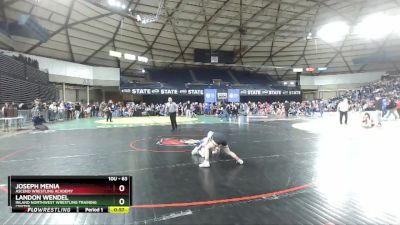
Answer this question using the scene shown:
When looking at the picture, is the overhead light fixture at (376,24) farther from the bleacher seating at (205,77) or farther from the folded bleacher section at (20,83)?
the folded bleacher section at (20,83)

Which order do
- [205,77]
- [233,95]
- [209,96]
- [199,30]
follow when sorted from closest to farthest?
[199,30], [209,96], [233,95], [205,77]

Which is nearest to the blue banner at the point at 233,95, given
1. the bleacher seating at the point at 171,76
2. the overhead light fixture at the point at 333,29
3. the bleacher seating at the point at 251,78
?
the bleacher seating at the point at 251,78

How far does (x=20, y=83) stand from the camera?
2044 centimetres

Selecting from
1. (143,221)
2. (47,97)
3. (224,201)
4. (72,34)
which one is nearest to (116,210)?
(143,221)

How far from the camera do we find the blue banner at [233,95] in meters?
37.7

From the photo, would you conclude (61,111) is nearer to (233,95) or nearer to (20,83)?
(20,83)

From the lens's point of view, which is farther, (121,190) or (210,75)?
(210,75)

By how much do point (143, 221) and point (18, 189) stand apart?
4.30ft

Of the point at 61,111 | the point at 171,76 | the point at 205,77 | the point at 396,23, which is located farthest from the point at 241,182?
the point at 205,77

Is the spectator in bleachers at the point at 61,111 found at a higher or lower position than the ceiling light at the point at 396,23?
lower

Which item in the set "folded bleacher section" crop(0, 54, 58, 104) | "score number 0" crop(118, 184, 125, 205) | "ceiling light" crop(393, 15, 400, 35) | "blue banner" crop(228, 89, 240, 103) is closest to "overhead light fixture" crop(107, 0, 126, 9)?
"folded bleacher section" crop(0, 54, 58, 104)

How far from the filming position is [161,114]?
108 feet
